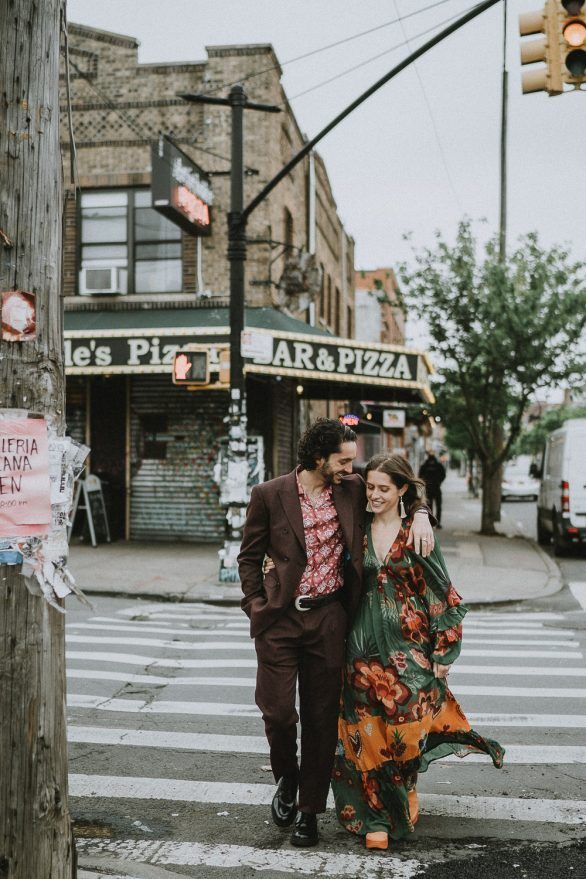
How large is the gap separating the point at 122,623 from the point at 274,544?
633 centimetres

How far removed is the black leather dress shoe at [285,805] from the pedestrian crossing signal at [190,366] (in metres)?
8.38

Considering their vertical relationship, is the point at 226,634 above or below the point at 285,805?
below

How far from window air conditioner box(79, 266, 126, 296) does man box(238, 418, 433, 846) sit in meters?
14.2

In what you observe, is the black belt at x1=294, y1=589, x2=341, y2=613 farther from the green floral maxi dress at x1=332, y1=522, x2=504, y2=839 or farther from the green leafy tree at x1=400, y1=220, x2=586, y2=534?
the green leafy tree at x1=400, y1=220, x2=586, y2=534

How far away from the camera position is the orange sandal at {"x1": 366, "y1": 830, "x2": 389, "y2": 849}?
13.7 feet

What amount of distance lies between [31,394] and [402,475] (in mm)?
1764

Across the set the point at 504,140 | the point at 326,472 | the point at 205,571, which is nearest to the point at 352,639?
the point at 326,472

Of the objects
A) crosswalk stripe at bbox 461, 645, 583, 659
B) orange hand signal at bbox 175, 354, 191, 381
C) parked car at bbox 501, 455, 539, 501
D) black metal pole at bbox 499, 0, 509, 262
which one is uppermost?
black metal pole at bbox 499, 0, 509, 262

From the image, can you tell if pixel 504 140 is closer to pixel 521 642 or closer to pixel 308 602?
pixel 521 642

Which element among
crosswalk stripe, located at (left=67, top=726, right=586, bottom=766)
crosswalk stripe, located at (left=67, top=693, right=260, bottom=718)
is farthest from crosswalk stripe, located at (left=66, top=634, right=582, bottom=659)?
crosswalk stripe, located at (left=67, top=726, right=586, bottom=766)

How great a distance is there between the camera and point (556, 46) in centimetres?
791

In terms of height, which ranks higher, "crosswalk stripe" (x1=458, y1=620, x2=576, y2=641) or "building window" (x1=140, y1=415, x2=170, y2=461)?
"building window" (x1=140, y1=415, x2=170, y2=461)

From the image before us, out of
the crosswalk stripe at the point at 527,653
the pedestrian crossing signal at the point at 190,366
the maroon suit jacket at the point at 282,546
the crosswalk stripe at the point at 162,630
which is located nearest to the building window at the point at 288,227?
the pedestrian crossing signal at the point at 190,366

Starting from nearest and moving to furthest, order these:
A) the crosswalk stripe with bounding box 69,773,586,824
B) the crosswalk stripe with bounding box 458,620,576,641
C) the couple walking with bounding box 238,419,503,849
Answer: the couple walking with bounding box 238,419,503,849 < the crosswalk stripe with bounding box 69,773,586,824 < the crosswalk stripe with bounding box 458,620,576,641
